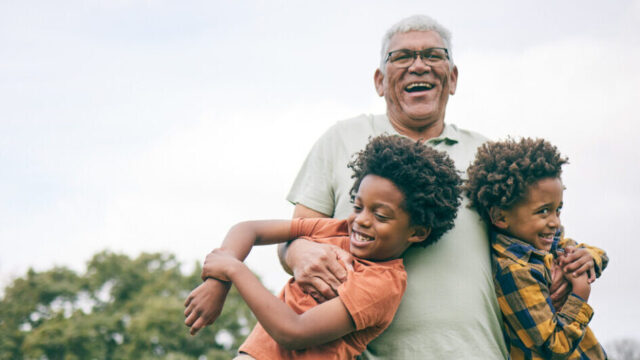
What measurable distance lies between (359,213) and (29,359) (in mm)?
27031

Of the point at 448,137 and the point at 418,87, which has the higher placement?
the point at 418,87

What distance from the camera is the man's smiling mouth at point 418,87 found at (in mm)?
3812

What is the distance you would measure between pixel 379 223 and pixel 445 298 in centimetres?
53

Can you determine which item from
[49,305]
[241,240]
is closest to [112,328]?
[49,305]

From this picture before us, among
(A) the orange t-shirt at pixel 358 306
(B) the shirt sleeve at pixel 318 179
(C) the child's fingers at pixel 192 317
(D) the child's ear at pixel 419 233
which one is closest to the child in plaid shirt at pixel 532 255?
(D) the child's ear at pixel 419 233

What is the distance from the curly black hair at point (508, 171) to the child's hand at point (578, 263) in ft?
1.37

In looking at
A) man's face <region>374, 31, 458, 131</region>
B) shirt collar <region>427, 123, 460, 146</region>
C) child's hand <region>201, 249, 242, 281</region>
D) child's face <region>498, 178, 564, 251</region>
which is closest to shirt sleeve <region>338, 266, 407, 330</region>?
child's hand <region>201, 249, 242, 281</region>

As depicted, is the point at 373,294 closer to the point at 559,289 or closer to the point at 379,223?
the point at 379,223

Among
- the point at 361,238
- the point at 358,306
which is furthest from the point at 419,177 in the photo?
the point at 358,306

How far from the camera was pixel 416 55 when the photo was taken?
3.81 metres

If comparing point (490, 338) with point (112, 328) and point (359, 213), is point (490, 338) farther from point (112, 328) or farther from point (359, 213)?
point (112, 328)

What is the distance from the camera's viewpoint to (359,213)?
3.06 meters

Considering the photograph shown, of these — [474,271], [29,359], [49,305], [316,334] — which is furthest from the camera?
[49,305]

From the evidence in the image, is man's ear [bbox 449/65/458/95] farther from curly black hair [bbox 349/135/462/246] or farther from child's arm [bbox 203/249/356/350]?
child's arm [bbox 203/249/356/350]
